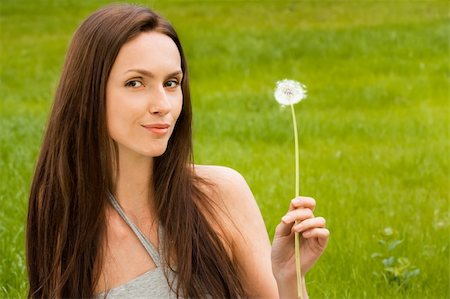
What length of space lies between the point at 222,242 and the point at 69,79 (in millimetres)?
664

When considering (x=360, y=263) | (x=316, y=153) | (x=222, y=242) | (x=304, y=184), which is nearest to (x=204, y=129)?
(x=316, y=153)

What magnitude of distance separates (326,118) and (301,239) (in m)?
5.94

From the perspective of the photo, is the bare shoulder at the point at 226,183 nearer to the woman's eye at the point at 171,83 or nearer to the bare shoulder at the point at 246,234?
the bare shoulder at the point at 246,234

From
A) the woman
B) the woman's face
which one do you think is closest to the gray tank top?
the woman

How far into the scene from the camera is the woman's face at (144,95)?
112 inches

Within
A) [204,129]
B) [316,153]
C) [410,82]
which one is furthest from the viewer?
[410,82]

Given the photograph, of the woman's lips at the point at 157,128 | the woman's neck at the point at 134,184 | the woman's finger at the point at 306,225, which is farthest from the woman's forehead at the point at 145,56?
the woman's finger at the point at 306,225

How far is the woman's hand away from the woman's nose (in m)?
0.48

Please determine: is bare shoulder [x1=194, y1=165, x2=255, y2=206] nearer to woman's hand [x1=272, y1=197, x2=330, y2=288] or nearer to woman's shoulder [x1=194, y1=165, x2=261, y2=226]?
woman's shoulder [x1=194, y1=165, x2=261, y2=226]

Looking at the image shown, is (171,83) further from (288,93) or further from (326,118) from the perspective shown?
(326,118)

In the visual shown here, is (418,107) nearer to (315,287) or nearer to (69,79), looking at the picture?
(315,287)

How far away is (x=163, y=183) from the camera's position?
120 inches

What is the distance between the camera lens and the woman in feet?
9.41

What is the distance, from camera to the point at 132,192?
3.07m
